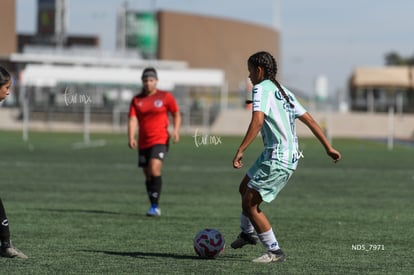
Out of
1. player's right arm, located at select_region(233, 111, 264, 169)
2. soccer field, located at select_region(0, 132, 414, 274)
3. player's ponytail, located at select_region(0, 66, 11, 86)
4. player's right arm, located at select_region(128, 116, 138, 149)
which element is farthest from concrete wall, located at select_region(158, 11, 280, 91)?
player's right arm, located at select_region(233, 111, 264, 169)

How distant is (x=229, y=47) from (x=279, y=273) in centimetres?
13011

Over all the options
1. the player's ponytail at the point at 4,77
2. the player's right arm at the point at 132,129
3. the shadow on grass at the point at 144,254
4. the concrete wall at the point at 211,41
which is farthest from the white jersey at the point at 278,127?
the concrete wall at the point at 211,41

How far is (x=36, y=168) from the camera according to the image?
80.9ft

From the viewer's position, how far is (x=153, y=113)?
1473 centimetres

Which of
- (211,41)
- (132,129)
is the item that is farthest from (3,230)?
(211,41)

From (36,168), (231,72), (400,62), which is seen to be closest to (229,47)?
(231,72)

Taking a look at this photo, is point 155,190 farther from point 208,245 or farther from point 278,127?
point 278,127

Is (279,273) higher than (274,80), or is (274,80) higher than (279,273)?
(274,80)

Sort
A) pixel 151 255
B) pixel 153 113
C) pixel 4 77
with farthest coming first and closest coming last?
pixel 153 113
pixel 151 255
pixel 4 77

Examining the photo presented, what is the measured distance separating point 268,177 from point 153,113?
5.41 metres

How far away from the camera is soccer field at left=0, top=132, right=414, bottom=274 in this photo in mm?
9773

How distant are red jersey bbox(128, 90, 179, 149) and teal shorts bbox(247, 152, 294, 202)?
524 centimetres

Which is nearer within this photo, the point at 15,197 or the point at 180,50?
the point at 15,197

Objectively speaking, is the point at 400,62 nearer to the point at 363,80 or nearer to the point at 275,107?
the point at 363,80
